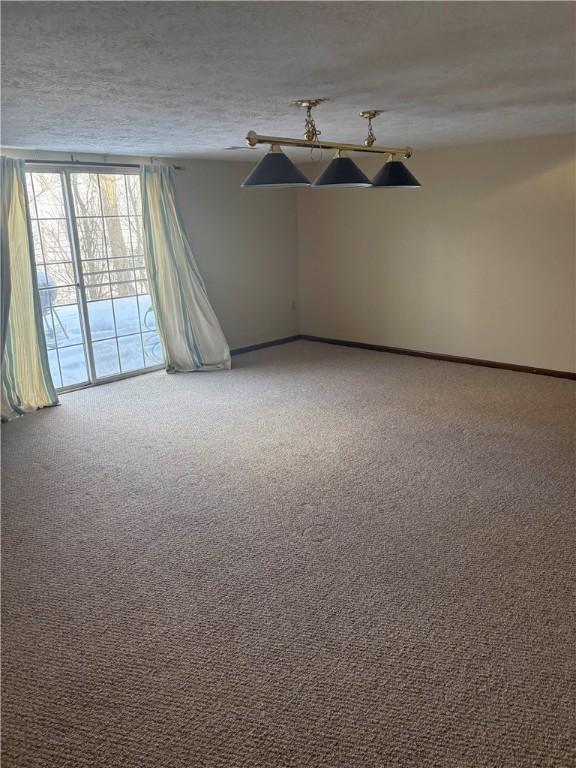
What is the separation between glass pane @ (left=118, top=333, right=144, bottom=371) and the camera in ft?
21.2

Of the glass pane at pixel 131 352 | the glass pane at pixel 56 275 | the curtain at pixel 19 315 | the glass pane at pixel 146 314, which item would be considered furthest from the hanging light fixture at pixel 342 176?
the glass pane at pixel 131 352

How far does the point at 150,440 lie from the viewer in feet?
15.2

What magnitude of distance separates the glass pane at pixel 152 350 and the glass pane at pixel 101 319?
0.43 meters

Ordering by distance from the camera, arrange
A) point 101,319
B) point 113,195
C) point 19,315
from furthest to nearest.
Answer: point 101,319
point 113,195
point 19,315

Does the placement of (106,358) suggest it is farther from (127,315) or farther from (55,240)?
(55,240)

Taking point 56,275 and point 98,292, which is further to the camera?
point 98,292

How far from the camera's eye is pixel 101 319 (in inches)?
244

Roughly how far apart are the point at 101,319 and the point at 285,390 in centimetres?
204

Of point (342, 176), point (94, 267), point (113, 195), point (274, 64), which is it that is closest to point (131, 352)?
point (94, 267)

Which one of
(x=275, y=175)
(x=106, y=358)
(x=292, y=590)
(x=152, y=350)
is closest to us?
(x=292, y=590)

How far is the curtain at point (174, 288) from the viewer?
20.3 feet

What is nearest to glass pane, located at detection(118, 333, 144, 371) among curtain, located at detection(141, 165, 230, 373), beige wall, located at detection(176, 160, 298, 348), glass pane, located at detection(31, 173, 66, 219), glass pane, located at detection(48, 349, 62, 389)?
curtain, located at detection(141, 165, 230, 373)

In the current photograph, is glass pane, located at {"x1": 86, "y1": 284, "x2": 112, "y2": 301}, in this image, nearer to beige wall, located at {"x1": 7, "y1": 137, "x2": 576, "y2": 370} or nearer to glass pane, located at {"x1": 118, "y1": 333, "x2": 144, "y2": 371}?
glass pane, located at {"x1": 118, "y1": 333, "x2": 144, "y2": 371}

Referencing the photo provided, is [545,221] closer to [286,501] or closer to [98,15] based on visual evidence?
[286,501]
